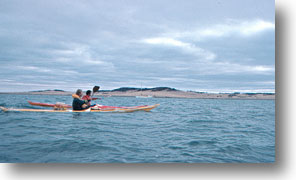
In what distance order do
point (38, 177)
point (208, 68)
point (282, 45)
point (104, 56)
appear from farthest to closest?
point (208, 68), point (104, 56), point (282, 45), point (38, 177)

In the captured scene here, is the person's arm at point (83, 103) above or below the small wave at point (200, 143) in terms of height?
above

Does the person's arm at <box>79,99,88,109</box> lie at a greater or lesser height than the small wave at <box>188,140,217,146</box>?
greater

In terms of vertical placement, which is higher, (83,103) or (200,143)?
(83,103)

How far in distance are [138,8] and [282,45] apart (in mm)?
2848

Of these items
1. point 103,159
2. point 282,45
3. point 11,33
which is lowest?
point 103,159

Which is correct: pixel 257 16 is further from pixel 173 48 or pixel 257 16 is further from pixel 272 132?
pixel 272 132

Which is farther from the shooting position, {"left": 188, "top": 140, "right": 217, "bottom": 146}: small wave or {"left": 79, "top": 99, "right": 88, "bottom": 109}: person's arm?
{"left": 79, "top": 99, "right": 88, "bottom": 109}: person's arm

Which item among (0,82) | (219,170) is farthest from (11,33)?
(219,170)

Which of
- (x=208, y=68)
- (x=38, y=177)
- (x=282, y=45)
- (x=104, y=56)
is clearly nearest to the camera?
(x=38, y=177)

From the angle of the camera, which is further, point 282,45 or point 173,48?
point 173,48

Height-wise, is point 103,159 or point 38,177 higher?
point 103,159

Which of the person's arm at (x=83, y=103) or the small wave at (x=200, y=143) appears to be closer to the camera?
the small wave at (x=200, y=143)

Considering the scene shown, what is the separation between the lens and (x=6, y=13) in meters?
4.01

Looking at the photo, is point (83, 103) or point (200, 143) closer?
point (200, 143)
